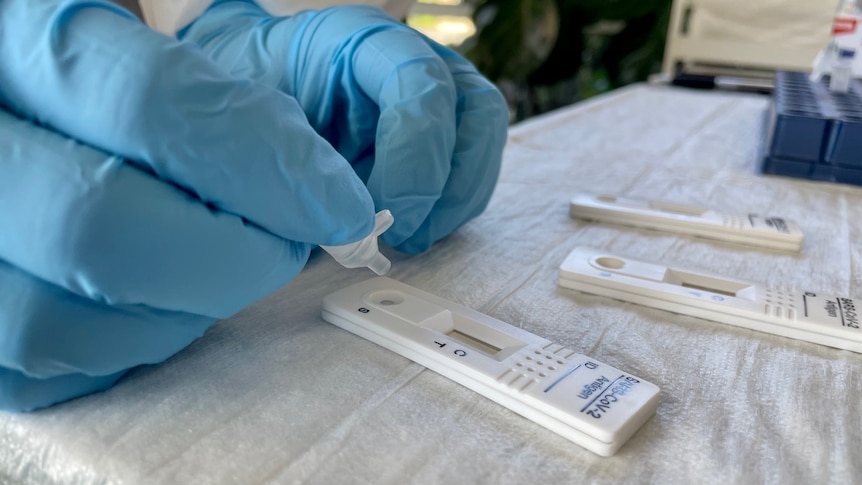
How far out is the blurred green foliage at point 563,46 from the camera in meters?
1.99

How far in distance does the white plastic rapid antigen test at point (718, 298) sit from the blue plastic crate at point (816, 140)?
0.40 m

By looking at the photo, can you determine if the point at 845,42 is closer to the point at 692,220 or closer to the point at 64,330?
the point at 692,220

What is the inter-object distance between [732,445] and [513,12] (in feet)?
5.93

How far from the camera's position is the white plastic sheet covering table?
1.11 ft

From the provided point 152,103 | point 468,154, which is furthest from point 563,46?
point 152,103

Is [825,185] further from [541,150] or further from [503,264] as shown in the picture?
[503,264]

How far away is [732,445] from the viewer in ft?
1.20

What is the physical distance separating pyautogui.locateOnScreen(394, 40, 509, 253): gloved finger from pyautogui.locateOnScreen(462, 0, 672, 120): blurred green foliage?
1.46 meters

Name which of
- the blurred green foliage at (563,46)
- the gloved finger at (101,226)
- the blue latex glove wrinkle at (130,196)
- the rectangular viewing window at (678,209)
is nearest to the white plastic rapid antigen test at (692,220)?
the rectangular viewing window at (678,209)

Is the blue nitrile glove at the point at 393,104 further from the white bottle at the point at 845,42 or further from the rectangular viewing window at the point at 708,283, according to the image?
the white bottle at the point at 845,42

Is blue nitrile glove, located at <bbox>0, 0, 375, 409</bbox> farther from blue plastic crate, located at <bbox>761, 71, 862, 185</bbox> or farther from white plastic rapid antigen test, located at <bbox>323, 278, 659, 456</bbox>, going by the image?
blue plastic crate, located at <bbox>761, 71, 862, 185</bbox>

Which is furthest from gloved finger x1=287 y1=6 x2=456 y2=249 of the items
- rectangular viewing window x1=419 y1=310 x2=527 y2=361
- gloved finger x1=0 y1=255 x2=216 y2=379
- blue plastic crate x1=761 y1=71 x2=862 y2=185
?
blue plastic crate x1=761 y1=71 x2=862 y2=185

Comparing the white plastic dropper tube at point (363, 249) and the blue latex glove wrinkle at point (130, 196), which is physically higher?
the blue latex glove wrinkle at point (130, 196)

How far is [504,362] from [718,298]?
214mm
